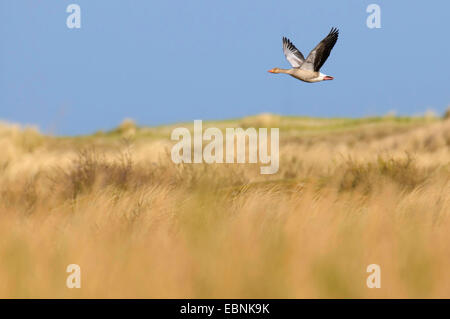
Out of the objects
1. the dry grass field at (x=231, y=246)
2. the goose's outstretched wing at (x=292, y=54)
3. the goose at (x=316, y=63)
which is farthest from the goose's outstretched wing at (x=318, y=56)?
the dry grass field at (x=231, y=246)

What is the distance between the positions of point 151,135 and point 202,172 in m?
20.0

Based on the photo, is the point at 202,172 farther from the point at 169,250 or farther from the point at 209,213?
the point at 169,250

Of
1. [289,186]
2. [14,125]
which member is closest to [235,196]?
[289,186]

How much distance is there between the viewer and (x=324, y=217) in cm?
476

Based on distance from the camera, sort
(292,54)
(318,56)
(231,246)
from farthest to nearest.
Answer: (292,54), (318,56), (231,246)

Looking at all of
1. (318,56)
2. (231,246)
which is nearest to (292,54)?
(318,56)

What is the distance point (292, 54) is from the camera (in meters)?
7.04

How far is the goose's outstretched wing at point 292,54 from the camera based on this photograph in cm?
680

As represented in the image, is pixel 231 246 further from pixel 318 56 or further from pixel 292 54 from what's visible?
pixel 292 54

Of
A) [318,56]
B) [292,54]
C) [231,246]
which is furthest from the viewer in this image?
[292,54]

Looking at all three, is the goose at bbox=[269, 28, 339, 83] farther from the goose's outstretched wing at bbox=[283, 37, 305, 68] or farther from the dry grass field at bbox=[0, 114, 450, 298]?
the dry grass field at bbox=[0, 114, 450, 298]

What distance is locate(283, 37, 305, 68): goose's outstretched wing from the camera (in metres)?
6.80

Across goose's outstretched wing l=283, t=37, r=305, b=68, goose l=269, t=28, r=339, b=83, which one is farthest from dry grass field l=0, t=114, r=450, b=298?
goose's outstretched wing l=283, t=37, r=305, b=68

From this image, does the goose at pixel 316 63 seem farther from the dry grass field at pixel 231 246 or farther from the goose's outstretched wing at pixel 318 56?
the dry grass field at pixel 231 246
